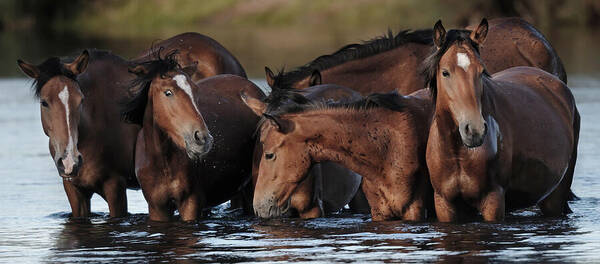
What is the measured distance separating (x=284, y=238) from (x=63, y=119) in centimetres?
195

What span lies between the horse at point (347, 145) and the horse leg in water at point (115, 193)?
1629 millimetres

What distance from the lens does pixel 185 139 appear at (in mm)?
9031

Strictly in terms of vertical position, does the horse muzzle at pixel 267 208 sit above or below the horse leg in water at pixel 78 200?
below

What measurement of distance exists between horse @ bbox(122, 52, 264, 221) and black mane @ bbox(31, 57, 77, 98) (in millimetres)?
566

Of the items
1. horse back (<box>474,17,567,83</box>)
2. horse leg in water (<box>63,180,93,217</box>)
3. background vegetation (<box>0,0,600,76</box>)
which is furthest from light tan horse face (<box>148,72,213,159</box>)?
background vegetation (<box>0,0,600,76</box>)

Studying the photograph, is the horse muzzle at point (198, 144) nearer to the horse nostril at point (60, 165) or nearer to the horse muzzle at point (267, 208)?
the horse muzzle at point (267, 208)

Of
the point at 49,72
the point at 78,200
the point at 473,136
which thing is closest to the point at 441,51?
the point at 473,136

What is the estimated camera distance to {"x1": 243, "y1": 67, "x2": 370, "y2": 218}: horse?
29.9ft

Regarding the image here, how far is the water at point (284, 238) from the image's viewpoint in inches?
316

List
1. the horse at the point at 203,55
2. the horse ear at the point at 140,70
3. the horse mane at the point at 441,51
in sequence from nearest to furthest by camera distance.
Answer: the horse mane at the point at 441,51 → the horse ear at the point at 140,70 → the horse at the point at 203,55

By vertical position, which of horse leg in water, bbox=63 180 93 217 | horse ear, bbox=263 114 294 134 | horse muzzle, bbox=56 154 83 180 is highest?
horse ear, bbox=263 114 294 134

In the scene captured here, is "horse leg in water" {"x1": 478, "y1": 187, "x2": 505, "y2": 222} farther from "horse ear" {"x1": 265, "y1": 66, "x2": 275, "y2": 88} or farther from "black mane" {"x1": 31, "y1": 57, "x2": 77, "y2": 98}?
"black mane" {"x1": 31, "y1": 57, "x2": 77, "y2": 98}

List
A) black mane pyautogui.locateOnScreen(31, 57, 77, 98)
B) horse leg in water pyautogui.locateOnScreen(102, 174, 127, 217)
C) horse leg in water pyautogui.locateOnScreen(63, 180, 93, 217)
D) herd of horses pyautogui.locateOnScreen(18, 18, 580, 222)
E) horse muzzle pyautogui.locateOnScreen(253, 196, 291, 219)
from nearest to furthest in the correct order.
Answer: herd of horses pyautogui.locateOnScreen(18, 18, 580, 222) → horse muzzle pyautogui.locateOnScreen(253, 196, 291, 219) → black mane pyautogui.locateOnScreen(31, 57, 77, 98) → horse leg in water pyautogui.locateOnScreen(102, 174, 127, 217) → horse leg in water pyautogui.locateOnScreen(63, 180, 93, 217)

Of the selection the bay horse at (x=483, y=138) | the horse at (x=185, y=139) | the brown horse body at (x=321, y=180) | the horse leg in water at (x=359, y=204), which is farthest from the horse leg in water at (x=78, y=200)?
the bay horse at (x=483, y=138)
